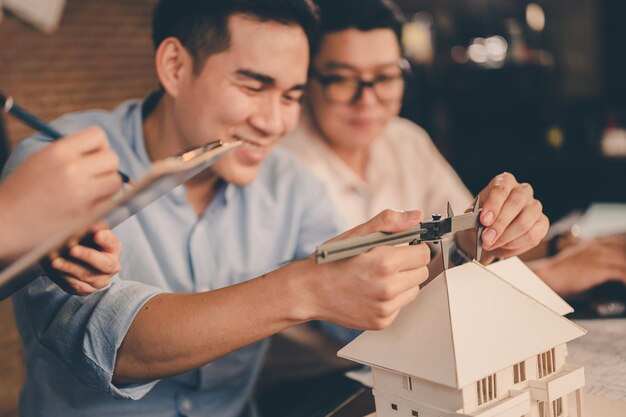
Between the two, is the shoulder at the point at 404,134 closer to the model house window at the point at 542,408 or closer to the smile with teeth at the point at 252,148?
the smile with teeth at the point at 252,148

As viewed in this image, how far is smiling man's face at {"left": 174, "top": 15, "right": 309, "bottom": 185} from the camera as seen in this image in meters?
1.67

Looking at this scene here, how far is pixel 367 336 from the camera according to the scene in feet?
3.57

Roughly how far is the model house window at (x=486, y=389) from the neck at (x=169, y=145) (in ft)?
3.58

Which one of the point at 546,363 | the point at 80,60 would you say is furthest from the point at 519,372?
the point at 80,60

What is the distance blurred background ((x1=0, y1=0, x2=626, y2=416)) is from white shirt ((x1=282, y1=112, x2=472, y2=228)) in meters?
0.31

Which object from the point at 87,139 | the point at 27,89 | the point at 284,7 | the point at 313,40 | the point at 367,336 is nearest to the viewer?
the point at 87,139

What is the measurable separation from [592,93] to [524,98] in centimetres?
114

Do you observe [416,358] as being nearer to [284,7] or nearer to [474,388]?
[474,388]

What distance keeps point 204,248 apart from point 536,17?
560 cm

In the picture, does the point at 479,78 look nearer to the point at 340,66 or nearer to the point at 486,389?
the point at 340,66

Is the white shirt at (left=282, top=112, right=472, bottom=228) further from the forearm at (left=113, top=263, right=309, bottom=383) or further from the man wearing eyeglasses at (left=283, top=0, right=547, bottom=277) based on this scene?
the forearm at (left=113, top=263, right=309, bottom=383)

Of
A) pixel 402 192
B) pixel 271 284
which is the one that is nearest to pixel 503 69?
pixel 402 192

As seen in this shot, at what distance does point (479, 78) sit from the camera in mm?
5863

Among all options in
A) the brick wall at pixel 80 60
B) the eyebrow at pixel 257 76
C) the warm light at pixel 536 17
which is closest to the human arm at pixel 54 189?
the eyebrow at pixel 257 76
